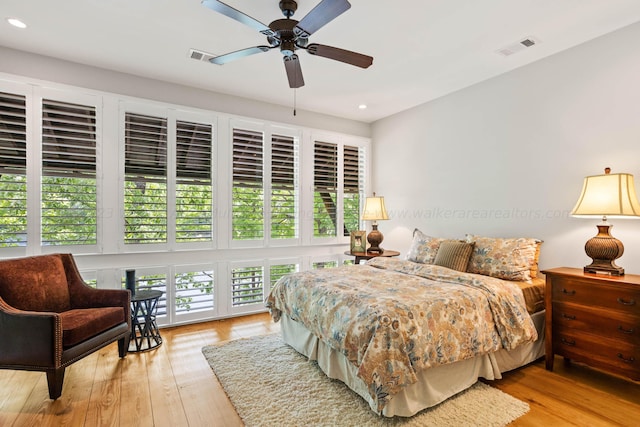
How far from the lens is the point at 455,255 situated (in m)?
3.38

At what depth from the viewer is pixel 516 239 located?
326cm

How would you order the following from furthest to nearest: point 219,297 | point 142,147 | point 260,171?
point 260,171
point 219,297
point 142,147

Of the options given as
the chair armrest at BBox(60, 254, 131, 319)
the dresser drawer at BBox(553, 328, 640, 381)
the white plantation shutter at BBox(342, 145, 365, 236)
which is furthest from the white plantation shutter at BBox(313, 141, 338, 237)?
the dresser drawer at BBox(553, 328, 640, 381)

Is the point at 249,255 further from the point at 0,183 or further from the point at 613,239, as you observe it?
the point at 613,239

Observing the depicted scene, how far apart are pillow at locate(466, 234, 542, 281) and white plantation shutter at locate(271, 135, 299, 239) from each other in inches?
93.8

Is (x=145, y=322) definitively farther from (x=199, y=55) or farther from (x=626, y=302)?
(x=626, y=302)

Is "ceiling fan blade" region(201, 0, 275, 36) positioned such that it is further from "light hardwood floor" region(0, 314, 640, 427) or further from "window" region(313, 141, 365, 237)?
"window" region(313, 141, 365, 237)

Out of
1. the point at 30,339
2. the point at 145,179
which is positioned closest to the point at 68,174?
the point at 145,179

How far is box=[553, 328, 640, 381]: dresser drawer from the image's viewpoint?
7.61ft

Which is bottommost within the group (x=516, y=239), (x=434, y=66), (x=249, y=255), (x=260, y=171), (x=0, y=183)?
(x=249, y=255)

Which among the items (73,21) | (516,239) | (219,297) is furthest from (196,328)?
(516,239)

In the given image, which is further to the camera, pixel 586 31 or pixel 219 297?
pixel 219 297

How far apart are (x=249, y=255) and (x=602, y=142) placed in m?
3.90

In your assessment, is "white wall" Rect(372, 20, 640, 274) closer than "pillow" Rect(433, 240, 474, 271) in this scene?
Yes
